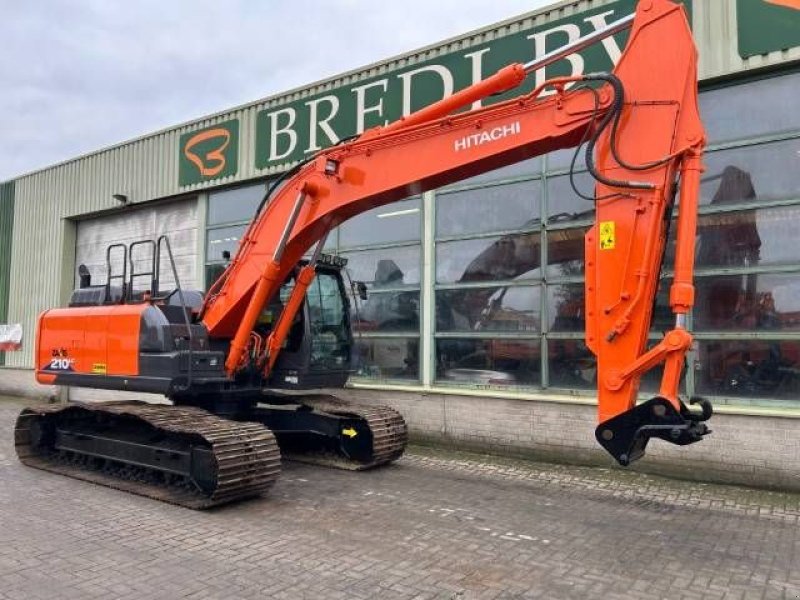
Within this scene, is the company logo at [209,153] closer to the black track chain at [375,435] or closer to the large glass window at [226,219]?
the large glass window at [226,219]

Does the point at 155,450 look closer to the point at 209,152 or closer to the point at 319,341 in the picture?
the point at 319,341

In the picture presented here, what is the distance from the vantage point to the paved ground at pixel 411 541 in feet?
14.6

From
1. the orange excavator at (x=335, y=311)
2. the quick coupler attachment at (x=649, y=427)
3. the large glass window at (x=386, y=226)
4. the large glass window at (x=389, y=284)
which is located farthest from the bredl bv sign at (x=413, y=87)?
the quick coupler attachment at (x=649, y=427)

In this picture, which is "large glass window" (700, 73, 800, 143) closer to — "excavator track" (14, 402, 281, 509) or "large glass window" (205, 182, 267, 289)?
"excavator track" (14, 402, 281, 509)

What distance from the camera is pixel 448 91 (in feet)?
32.3

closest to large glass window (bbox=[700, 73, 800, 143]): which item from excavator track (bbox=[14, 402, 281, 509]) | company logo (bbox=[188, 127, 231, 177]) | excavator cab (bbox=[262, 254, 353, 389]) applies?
excavator cab (bbox=[262, 254, 353, 389])

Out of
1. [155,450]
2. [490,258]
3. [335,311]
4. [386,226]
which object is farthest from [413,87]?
[155,450]

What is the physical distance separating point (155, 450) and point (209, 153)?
7.56 meters

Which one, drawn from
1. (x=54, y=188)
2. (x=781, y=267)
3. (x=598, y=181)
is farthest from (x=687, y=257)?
(x=54, y=188)

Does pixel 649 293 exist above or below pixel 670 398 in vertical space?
above

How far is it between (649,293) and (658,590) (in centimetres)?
200

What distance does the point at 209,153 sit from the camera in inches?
512

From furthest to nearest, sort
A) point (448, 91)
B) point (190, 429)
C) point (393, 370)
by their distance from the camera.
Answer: point (393, 370)
point (448, 91)
point (190, 429)

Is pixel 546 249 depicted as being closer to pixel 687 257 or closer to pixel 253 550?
pixel 687 257
